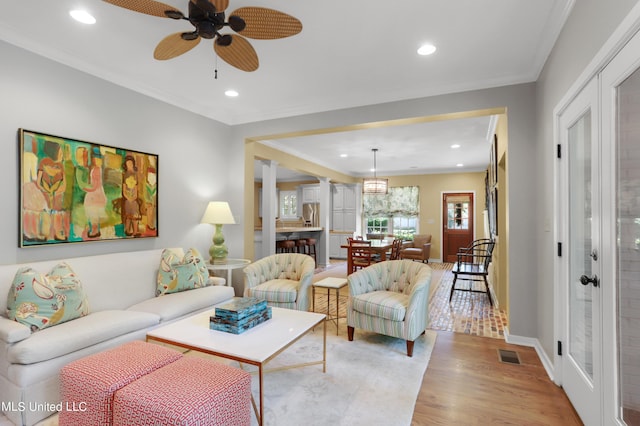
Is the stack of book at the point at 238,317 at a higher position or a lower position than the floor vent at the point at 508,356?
higher

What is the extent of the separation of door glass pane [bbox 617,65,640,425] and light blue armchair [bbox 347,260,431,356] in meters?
1.53

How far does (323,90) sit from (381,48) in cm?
106

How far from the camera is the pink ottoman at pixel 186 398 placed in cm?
142

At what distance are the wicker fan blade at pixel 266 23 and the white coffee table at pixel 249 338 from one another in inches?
75.5

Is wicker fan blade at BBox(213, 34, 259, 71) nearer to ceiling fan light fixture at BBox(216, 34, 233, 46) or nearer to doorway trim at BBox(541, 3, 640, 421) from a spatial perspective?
ceiling fan light fixture at BBox(216, 34, 233, 46)

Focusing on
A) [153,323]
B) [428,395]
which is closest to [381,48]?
[428,395]

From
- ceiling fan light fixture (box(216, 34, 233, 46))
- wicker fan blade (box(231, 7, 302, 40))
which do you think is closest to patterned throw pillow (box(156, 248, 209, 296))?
ceiling fan light fixture (box(216, 34, 233, 46))

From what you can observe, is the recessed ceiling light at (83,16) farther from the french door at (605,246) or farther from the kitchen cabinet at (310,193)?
the kitchen cabinet at (310,193)

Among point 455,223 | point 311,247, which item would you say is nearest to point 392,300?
point 311,247

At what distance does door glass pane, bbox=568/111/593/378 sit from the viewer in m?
1.92

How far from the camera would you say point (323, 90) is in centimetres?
375

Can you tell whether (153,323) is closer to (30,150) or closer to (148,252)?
(148,252)

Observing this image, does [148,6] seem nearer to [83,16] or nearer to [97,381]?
[83,16]

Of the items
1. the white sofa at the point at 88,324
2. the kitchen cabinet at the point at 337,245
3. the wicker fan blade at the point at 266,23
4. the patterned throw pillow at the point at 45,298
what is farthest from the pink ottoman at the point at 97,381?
the kitchen cabinet at the point at 337,245
